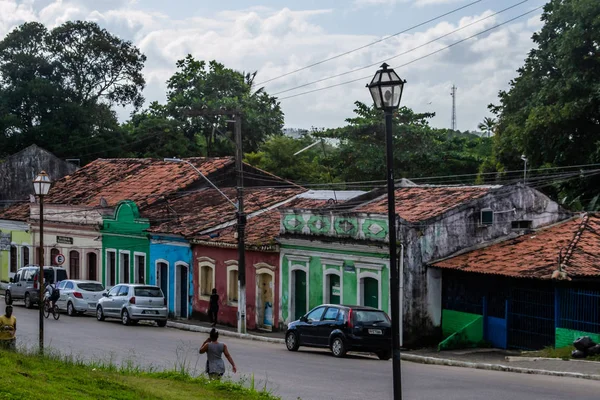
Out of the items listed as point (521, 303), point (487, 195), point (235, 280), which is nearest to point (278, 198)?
point (235, 280)

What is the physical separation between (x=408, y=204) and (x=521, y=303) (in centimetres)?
620

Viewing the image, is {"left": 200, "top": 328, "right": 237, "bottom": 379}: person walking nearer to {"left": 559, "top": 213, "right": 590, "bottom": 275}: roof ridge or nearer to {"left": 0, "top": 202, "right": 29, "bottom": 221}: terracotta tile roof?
{"left": 559, "top": 213, "right": 590, "bottom": 275}: roof ridge

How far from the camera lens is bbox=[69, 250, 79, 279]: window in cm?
4800

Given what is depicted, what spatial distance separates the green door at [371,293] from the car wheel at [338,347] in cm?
489

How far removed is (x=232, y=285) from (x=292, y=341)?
33.3ft

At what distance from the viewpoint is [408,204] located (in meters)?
32.2

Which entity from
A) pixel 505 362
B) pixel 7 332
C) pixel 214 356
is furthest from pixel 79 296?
pixel 214 356

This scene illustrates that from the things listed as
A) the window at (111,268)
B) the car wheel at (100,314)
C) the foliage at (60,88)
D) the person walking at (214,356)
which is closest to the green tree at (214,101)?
the foliage at (60,88)

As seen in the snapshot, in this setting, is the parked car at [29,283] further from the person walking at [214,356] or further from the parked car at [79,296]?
the person walking at [214,356]

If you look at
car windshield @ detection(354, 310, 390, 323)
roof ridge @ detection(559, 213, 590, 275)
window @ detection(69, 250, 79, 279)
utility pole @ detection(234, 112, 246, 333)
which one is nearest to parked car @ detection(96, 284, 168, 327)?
utility pole @ detection(234, 112, 246, 333)

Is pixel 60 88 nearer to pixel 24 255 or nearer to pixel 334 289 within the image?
pixel 24 255

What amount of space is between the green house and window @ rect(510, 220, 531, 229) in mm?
17182

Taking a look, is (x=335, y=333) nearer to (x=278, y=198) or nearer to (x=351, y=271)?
(x=351, y=271)

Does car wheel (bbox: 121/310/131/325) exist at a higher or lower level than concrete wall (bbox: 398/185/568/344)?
lower
